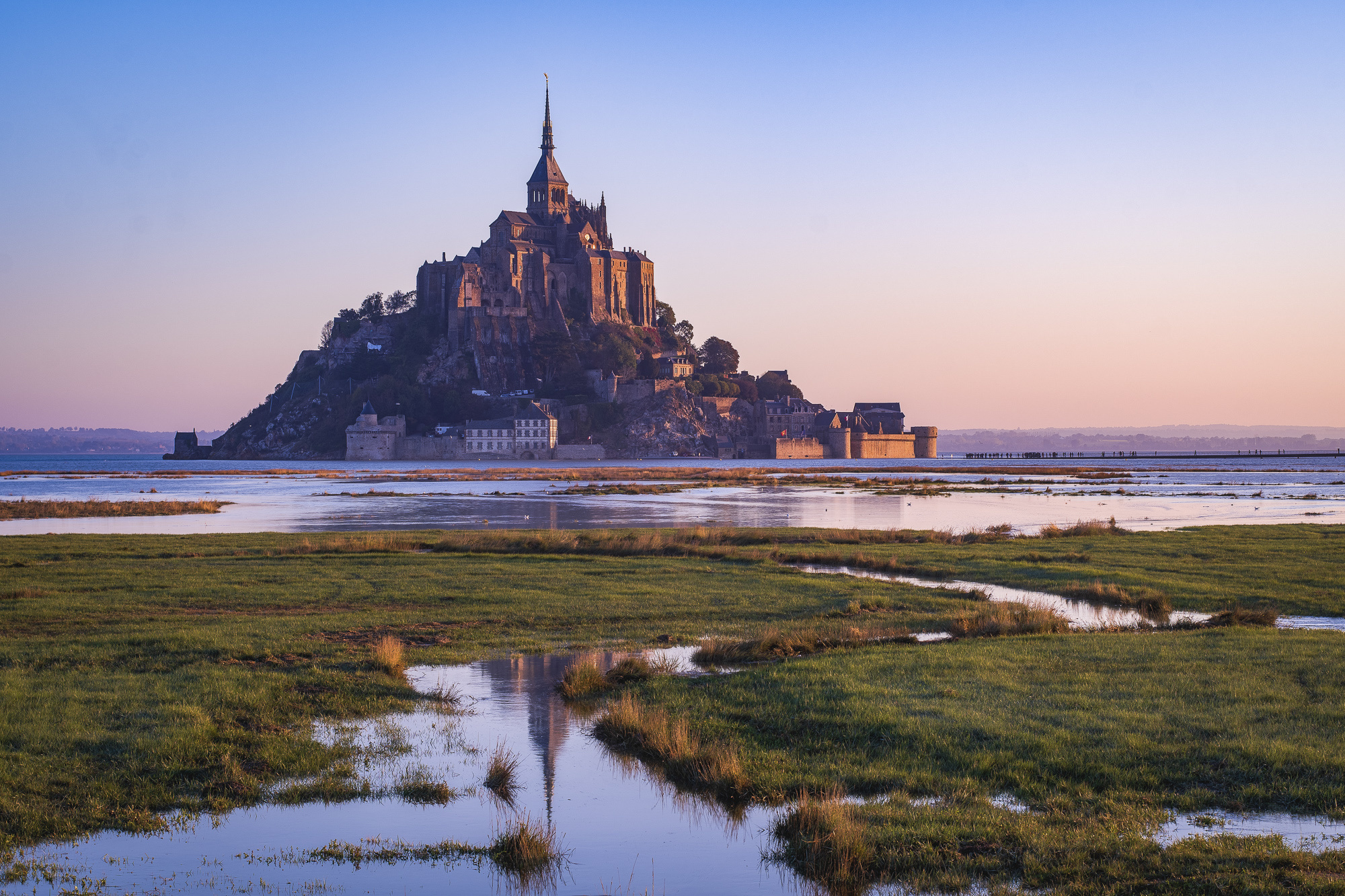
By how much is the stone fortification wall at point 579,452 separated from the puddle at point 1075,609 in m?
137

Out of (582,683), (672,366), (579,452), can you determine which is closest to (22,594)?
(582,683)

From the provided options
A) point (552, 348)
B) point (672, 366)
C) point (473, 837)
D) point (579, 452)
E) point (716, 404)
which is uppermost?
point (552, 348)

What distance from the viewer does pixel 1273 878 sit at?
271 inches

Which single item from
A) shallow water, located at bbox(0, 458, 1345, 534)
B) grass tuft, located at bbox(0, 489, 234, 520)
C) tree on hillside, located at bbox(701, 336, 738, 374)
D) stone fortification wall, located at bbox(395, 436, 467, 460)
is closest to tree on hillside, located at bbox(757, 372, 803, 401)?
tree on hillside, located at bbox(701, 336, 738, 374)

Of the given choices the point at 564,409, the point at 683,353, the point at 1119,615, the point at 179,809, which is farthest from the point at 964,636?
the point at 683,353

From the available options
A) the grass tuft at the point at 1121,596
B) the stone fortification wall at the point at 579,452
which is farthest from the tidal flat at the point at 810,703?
the stone fortification wall at the point at 579,452

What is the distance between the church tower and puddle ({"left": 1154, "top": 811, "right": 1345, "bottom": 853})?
6986 inches

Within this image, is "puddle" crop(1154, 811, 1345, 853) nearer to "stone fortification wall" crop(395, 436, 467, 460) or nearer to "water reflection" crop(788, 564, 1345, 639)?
"water reflection" crop(788, 564, 1345, 639)

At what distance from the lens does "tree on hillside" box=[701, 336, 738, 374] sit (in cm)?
19038

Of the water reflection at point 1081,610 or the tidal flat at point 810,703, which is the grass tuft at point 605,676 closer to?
the tidal flat at point 810,703

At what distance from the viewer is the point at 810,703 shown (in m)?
11.7

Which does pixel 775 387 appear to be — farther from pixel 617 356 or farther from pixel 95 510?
pixel 95 510

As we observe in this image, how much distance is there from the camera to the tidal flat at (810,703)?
7.96 meters

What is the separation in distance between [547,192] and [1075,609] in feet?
559
